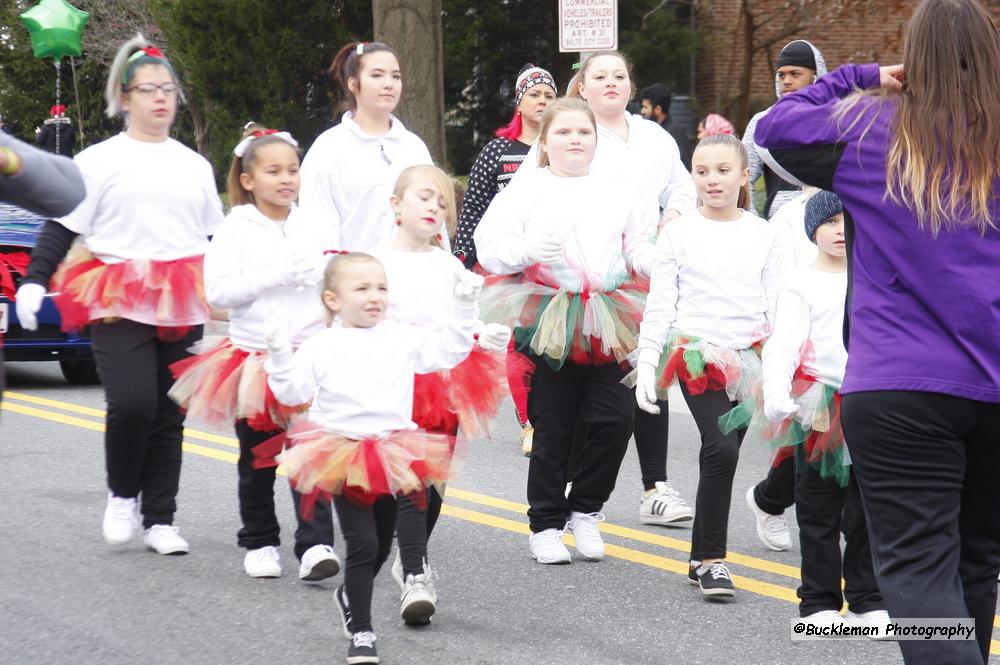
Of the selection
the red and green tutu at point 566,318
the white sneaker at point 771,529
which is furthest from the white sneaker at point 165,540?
Answer: the white sneaker at point 771,529

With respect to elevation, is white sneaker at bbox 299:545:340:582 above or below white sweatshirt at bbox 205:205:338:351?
below

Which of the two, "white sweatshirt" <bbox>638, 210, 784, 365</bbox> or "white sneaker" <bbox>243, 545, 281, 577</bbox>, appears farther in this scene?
"white sneaker" <bbox>243, 545, 281, 577</bbox>

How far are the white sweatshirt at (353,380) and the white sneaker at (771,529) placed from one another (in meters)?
2.00

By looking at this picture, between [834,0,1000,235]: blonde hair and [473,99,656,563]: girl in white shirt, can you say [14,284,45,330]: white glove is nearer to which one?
[473,99,656,563]: girl in white shirt

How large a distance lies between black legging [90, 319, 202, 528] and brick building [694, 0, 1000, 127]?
1425 centimetres

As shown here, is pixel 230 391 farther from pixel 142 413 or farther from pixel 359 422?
pixel 359 422

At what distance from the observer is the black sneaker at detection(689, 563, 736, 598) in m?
5.40

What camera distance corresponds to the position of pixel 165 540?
6082 mm

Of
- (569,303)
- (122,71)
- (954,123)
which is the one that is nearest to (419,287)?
(569,303)

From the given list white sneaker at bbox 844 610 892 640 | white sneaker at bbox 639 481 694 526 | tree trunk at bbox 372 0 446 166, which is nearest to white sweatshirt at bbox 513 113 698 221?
white sneaker at bbox 639 481 694 526

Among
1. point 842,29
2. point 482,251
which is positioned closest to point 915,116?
point 482,251

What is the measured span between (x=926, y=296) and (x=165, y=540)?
12.5ft

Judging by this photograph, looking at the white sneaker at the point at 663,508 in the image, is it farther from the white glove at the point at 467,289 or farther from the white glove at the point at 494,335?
the white glove at the point at 467,289

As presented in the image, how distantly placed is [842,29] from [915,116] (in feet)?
68.0
